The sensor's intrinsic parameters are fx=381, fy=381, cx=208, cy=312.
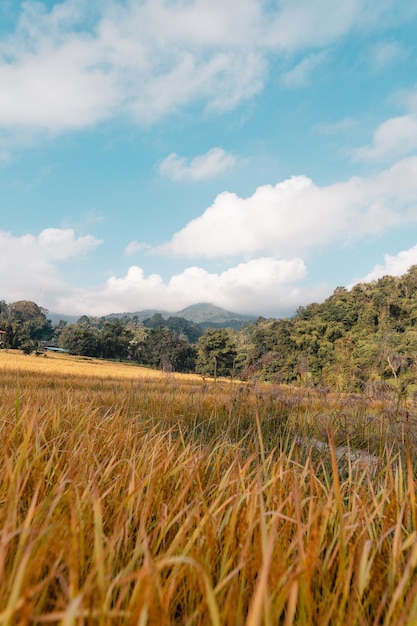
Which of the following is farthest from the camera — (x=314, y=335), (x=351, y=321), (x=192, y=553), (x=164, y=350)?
(x=164, y=350)

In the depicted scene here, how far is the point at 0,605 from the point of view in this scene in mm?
745

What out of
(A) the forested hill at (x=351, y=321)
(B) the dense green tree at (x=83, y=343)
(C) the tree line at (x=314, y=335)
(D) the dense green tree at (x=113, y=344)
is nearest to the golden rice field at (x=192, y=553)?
(C) the tree line at (x=314, y=335)

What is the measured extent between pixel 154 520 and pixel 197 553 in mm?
460

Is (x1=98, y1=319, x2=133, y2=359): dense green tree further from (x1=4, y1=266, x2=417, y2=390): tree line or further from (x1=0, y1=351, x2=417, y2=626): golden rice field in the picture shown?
(x1=0, y1=351, x2=417, y2=626): golden rice field

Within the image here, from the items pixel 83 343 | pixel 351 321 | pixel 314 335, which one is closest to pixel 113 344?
pixel 83 343

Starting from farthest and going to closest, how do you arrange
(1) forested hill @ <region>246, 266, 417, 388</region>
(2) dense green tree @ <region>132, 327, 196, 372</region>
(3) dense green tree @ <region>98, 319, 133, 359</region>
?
(3) dense green tree @ <region>98, 319, 133, 359</region>, (2) dense green tree @ <region>132, 327, 196, 372</region>, (1) forested hill @ <region>246, 266, 417, 388</region>

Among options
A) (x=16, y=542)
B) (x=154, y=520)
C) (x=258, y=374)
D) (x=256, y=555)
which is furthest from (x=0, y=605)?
(x=258, y=374)

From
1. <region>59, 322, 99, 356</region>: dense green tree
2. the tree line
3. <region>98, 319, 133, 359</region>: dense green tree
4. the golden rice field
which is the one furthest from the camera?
<region>98, 319, 133, 359</region>: dense green tree

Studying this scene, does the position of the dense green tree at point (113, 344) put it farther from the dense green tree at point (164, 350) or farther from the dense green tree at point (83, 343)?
the dense green tree at point (164, 350)

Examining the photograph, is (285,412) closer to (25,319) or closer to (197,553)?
(197,553)

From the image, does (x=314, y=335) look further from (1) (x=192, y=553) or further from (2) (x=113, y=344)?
(1) (x=192, y=553)

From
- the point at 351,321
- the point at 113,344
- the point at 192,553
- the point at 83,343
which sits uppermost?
the point at 351,321

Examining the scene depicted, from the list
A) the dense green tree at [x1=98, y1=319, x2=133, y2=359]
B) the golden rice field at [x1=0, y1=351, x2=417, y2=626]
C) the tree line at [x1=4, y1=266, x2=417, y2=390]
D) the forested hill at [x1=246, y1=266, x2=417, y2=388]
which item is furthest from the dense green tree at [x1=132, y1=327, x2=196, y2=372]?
the golden rice field at [x1=0, y1=351, x2=417, y2=626]

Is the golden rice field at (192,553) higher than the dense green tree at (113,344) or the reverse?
higher
